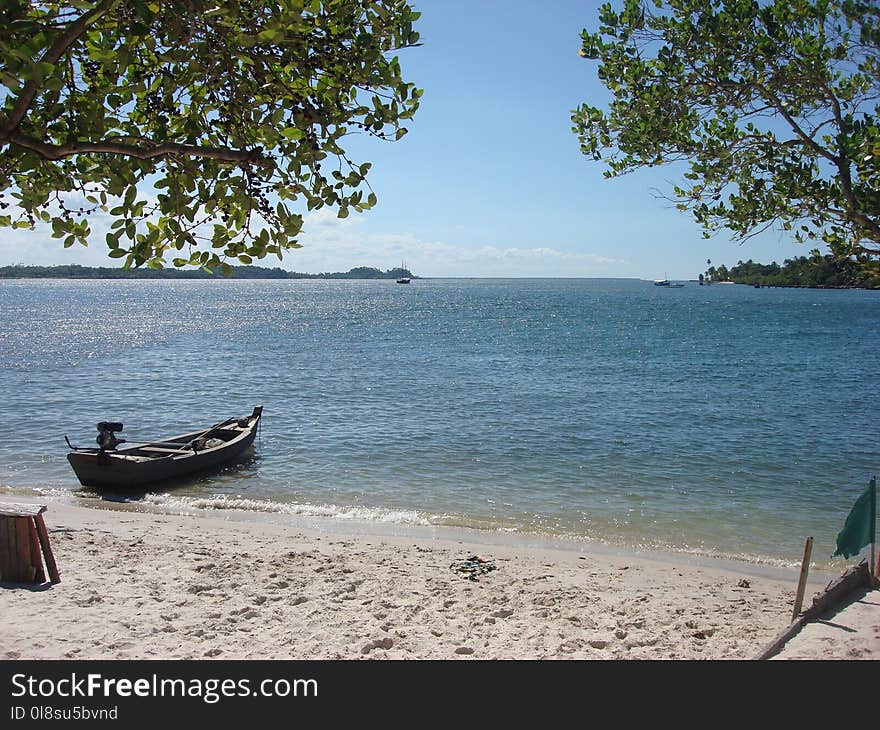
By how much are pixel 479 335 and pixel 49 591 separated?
58677 millimetres

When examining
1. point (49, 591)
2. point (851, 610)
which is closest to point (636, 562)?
point (851, 610)

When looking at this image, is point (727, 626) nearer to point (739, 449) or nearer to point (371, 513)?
point (371, 513)

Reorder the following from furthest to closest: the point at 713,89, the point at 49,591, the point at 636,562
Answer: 1. the point at 636,562
2. the point at 49,591
3. the point at 713,89

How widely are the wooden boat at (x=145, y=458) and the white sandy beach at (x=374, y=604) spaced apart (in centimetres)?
357

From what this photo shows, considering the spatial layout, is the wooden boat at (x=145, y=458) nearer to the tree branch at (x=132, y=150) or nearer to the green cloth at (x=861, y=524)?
the tree branch at (x=132, y=150)

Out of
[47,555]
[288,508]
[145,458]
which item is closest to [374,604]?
[47,555]

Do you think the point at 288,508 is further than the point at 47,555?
Yes

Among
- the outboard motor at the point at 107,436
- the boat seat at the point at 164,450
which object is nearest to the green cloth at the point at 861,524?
the boat seat at the point at 164,450

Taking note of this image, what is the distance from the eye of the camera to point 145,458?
17297mm

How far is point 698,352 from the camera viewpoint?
53.4 meters

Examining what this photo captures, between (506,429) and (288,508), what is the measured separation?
10.5m

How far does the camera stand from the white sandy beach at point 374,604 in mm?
7656

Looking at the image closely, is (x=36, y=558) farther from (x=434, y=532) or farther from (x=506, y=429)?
(x=506, y=429)

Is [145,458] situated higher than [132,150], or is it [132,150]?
[132,150]
